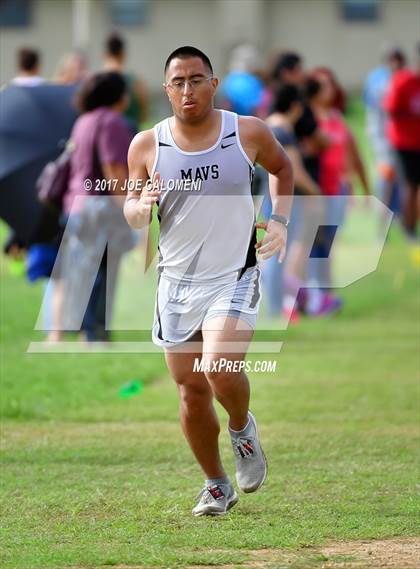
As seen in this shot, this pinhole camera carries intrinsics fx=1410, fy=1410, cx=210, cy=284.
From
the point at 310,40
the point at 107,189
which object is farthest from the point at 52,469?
the point at 310,40

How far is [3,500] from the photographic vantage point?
7426 mm

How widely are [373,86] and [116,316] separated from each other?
401 inches

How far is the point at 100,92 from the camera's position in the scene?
40.8 ft

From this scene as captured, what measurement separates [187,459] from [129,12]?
44162mm

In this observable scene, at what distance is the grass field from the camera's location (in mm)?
6441

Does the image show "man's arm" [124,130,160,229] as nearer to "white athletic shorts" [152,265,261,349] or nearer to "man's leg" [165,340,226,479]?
"white athletic shorts" [152,265,261,349]

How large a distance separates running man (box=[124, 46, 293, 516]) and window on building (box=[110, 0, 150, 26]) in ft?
147

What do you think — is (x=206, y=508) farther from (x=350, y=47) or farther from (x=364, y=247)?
(x=350, y=47)

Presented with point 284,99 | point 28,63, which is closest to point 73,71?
point 28,63

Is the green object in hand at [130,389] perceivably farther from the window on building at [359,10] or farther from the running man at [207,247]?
the window on building at [359,10]

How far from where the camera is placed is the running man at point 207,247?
275 inches

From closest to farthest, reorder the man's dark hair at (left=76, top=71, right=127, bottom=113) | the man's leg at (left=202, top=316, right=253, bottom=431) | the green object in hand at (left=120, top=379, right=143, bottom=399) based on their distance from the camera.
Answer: the man's leg at (left=202, top=316, right=253, bottom=431) → the green object in hand at (left=120, top=379, right=143, bottom=399) → the man's dark hair at (left=76, top=71, right=127, bottom=113)

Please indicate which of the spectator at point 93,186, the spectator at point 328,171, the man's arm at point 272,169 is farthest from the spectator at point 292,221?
the man's arm at point 272,169

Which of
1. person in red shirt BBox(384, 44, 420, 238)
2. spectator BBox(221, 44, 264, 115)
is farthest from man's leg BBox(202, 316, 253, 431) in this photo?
person in red shirt BBox(384, 44, 420, 238)
